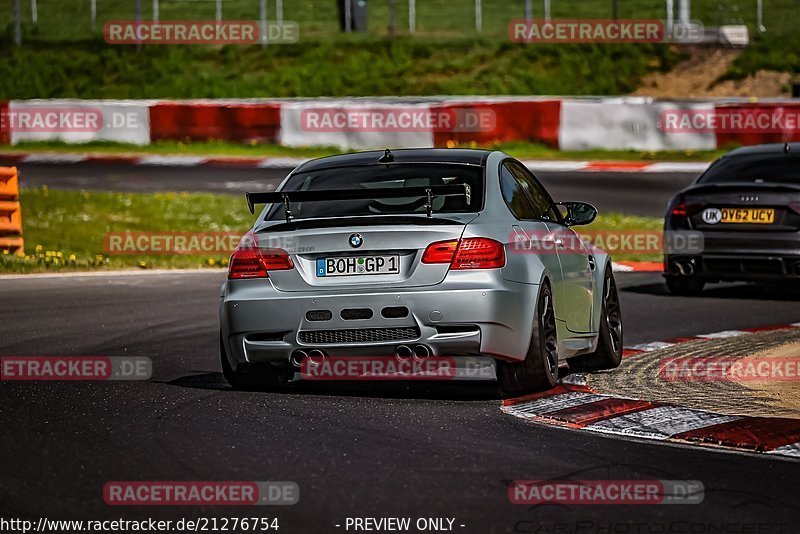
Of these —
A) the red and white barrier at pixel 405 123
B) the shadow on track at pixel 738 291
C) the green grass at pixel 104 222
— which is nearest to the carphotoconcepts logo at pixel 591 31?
the red and white barrier at pixel 405 123

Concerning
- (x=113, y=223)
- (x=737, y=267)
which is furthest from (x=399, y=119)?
(x=737, y=267)

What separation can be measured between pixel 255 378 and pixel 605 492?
354cm

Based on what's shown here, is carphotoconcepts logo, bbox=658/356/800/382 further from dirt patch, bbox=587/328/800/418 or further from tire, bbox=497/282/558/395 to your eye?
tire, bbox=497/282/558/395

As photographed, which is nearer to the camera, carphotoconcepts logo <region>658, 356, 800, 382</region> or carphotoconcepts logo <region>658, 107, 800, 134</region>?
carphotoconcepts logo <region>658, 356, 800, 382</region>

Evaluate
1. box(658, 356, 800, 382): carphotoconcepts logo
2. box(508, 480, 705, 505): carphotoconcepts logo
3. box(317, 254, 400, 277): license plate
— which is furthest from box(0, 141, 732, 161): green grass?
box(508, 480, 705, 505): carphotoconcepts logo

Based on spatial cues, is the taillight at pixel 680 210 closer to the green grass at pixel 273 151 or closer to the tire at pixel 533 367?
the tire at pixel 533 367

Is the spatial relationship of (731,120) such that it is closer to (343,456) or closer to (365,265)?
(365,265)

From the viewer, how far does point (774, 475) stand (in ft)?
22.1

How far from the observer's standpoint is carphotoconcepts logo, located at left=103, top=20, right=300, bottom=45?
142 ft

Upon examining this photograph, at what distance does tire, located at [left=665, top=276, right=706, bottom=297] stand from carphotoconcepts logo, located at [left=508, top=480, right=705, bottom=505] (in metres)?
9.57

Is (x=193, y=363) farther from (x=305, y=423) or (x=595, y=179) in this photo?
(x=595, y=179)

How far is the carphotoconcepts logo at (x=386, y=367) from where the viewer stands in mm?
9102

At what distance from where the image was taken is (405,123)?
31406 mm

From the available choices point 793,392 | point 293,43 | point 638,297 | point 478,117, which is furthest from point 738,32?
point 793,392
